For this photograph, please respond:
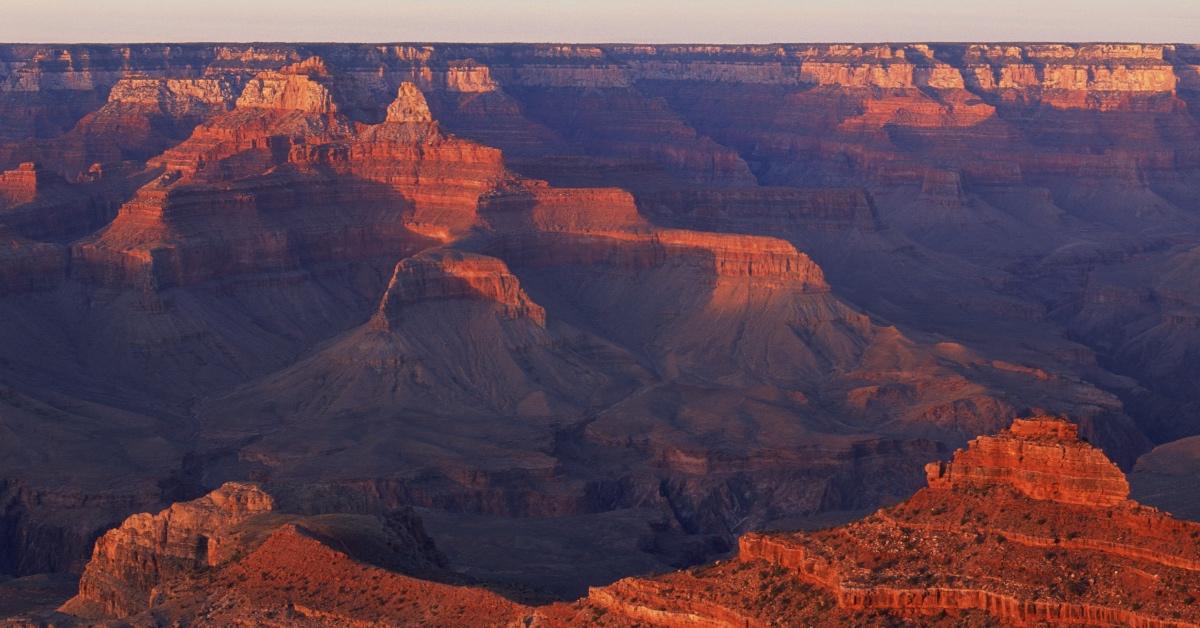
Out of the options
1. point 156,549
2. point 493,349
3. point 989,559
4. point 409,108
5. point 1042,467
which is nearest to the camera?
point 989,559

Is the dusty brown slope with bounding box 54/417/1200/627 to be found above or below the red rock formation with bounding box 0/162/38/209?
above

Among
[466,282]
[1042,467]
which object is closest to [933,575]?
[1042,467]

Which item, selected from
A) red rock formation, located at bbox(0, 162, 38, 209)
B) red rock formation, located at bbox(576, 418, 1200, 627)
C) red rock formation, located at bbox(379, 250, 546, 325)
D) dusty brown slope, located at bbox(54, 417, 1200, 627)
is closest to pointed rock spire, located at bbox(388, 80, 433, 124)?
red rock formation, located at bbox(0, 162, 38, 209)

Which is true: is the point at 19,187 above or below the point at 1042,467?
below

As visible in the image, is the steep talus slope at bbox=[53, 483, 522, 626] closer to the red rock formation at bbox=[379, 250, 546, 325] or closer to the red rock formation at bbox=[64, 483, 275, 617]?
the red rock formation at bbox=[64, 483, 275, 617]

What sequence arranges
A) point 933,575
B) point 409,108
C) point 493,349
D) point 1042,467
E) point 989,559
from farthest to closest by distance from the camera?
point 409,108 < point 493,349 < point 1042,467 < point 989,559 < point 933,575

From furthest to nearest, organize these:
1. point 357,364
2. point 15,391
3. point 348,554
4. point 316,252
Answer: point 316,252 → point 357,364 → point 15,391 → point 348,554

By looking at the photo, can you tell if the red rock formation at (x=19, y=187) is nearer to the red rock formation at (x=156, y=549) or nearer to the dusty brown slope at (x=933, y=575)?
the red rock formation at (x=156, y=549)

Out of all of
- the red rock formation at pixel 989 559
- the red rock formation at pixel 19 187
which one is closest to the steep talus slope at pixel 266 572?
the red rock formation at pixel 989 559

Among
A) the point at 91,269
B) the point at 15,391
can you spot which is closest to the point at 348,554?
the point at 15,391

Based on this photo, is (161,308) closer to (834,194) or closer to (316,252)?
(316,252)

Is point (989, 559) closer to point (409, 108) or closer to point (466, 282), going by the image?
point (466, 282)
